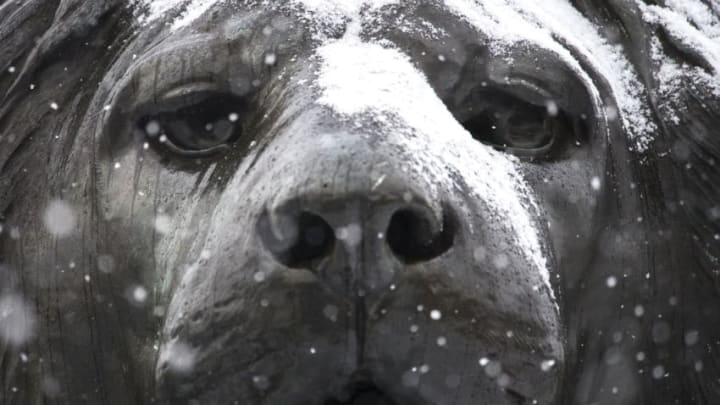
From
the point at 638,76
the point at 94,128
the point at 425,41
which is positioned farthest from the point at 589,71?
the point at 94,128

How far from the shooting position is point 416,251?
207 centimetres

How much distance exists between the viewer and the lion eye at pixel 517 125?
2.56m

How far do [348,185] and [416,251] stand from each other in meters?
0.18

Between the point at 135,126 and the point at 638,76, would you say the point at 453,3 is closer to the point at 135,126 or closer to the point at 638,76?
the point at 638,76

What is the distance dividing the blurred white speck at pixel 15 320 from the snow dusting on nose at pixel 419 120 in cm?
96

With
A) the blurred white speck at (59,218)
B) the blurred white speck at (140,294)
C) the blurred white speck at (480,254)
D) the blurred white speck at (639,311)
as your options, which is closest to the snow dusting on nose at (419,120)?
the blurred white speck at (480,254)

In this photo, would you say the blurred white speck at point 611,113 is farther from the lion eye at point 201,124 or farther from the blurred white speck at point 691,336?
the lion eye at point 201,124

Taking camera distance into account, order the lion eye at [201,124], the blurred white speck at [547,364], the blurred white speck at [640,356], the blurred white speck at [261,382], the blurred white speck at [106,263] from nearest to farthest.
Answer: the blurred white speck at [261,382] → the blurred white speck at [547,364] → the lion eye at [201,124] → the blurred white speck at [106,263] → the blurred white speck at [640,356]

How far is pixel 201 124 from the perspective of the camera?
8.34ft

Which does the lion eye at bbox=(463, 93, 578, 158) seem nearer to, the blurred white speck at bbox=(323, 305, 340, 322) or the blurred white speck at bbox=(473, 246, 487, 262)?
the blurred white speck at bbox=(473, 246, 487, 262)

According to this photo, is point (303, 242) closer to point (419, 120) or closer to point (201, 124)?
point (419, 120)

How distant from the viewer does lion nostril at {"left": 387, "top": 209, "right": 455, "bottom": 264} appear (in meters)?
2.04

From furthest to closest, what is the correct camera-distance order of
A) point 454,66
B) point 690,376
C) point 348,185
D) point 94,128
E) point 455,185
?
point 690,376 < point 94,128 < point 454,66 < point 455,185 < point 348,185

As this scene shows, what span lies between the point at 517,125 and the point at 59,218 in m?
1.11
